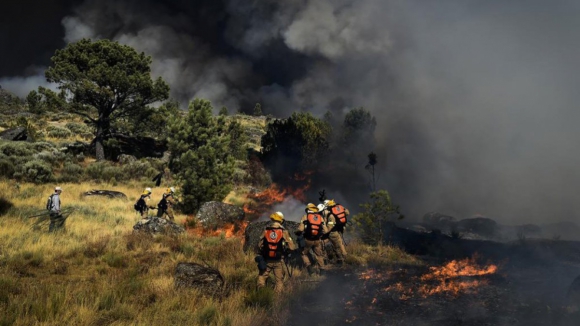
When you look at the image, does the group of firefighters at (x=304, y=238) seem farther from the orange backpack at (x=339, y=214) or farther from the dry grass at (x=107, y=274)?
the dry grass at (x=107, y=274)

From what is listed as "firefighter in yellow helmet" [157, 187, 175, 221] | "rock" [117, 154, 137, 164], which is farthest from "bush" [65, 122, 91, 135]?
"firefighter in yellow helmet" [157, 187, 175, 221]

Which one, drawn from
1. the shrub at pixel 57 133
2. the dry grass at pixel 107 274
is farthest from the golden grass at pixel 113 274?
the shrub at pixel 57 133

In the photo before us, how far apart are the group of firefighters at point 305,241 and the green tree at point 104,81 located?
26.1m

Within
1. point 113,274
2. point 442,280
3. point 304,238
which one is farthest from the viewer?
point 304,238

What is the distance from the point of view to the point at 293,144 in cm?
3966

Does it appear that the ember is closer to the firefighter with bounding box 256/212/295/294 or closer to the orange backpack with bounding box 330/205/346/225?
the orange backpack with bounding box 330/205/346/225

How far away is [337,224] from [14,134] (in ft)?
112

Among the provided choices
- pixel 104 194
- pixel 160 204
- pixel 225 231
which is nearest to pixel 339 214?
pixel 225 231

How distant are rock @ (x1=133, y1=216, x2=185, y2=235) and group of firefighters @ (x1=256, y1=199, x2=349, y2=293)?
5460 millimetres

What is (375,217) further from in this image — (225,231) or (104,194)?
(104,194)

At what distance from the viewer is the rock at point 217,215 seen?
55.6ft

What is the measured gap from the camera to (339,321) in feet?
25.5

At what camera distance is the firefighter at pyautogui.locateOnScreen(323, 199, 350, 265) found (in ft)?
40.6

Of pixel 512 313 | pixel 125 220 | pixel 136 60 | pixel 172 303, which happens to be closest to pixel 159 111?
pixel 136 60
